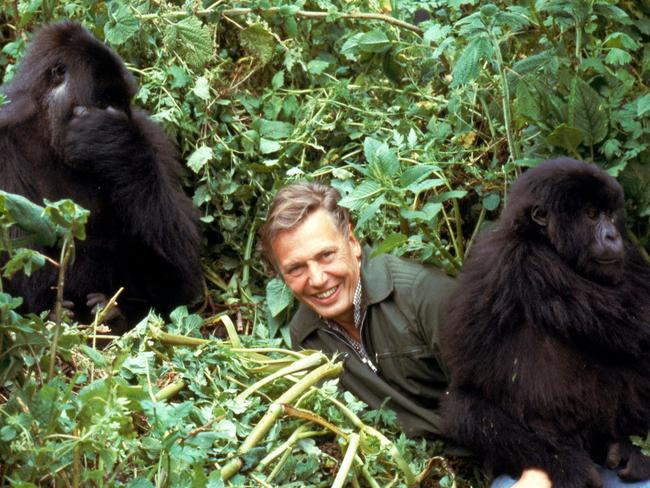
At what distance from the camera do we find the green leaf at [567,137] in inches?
185

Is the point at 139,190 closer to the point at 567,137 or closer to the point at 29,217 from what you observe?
the point at 567,137

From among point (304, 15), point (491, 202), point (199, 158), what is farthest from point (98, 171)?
point (491, 202)

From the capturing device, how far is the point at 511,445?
13.7ft

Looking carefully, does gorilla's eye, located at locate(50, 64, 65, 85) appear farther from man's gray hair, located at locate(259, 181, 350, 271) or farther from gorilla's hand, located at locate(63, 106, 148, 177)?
man's gray hair, located at locate(259, 181, 350, 271)

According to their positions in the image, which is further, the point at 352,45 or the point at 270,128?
the point at 270,128

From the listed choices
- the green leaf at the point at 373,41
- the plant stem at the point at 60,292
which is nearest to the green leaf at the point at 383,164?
the green leaf at the point at 373,41

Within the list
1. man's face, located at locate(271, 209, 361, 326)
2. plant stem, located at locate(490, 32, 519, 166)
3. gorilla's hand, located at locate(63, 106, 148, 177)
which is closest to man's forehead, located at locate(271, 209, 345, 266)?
man's face, located at locate(271, 209, 361, 326)

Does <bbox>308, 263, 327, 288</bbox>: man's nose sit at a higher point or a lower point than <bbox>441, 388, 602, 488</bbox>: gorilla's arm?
higher

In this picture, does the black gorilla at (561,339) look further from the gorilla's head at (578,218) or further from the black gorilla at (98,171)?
the black gorilla at (98,171)

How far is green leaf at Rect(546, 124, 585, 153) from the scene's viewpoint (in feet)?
15.5

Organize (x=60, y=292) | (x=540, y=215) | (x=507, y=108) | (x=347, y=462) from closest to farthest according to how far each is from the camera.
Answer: (x=60, y=292), (x=347, y=462), (x=540, y=215), (x=507, y=108)

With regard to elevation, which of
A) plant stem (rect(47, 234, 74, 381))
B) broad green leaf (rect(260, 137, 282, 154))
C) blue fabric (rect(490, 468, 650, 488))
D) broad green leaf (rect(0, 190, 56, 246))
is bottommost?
blue fabric (rect(490, 468, 650, 488))

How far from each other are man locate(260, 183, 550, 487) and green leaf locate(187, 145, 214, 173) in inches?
45.7

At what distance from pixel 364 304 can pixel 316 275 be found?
0.88ft
